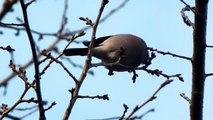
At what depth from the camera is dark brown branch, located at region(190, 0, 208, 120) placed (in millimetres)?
2482

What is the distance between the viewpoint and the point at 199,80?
2496mm

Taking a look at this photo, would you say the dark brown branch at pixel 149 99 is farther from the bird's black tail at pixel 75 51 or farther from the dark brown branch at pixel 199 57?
the bird's black tail at pixel 75 51

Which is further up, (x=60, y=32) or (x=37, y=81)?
(x=60, y=32)

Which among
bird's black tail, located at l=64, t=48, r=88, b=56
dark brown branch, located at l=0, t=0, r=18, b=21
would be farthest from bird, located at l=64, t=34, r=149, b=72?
dark brown branch, located at l=0, t=0, r=18, b=21

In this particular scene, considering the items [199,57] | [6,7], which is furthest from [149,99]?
[6,7]

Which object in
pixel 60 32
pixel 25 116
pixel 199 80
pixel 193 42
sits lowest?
pixel 25 116

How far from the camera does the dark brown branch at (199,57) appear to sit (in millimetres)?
2482

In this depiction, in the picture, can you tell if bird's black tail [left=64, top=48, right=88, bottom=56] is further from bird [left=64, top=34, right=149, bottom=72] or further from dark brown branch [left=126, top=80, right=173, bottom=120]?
dark brown branch [left=126, top=80, right=173, bottom=120]

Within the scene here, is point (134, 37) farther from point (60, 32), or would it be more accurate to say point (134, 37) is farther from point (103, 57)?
point (60, 32)

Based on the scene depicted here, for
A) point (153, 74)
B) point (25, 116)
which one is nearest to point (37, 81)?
point (153, 74)

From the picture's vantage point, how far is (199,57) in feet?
8.18

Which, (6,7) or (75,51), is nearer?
(6,7)

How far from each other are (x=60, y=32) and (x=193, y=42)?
221 cm

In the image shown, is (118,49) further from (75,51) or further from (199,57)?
(199,57)
